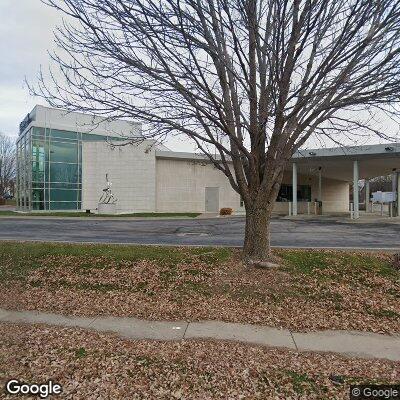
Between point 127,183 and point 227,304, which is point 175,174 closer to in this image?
point 127,183

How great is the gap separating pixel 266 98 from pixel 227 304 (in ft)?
12.4

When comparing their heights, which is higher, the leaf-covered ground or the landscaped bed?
the landscaped bed

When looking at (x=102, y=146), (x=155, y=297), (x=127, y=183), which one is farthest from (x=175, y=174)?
(x=155, y=297)

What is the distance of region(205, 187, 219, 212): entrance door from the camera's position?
3272 centimetres

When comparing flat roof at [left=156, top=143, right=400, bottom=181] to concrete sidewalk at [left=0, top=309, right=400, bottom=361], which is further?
flat roof at [left=156, top=143, right=400, bottom=181]

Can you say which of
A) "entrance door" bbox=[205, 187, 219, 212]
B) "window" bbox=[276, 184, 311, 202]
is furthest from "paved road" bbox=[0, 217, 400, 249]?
"window" bbox=[276, 184, 311, 202]

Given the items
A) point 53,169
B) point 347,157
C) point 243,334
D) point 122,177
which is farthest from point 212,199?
point 243,334

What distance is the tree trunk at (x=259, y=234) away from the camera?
7.16 m

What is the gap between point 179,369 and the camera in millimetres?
3531

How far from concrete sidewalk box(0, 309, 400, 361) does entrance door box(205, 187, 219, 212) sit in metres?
27.7

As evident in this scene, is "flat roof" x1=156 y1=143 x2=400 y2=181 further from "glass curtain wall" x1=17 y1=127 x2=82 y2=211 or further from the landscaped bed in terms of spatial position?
"glass curtain wall" x1=17 y1=127 x2=82 y2=211

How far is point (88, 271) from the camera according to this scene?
7.26 m

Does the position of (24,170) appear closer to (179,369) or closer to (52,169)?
(52,169)

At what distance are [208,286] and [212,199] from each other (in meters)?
26.6
